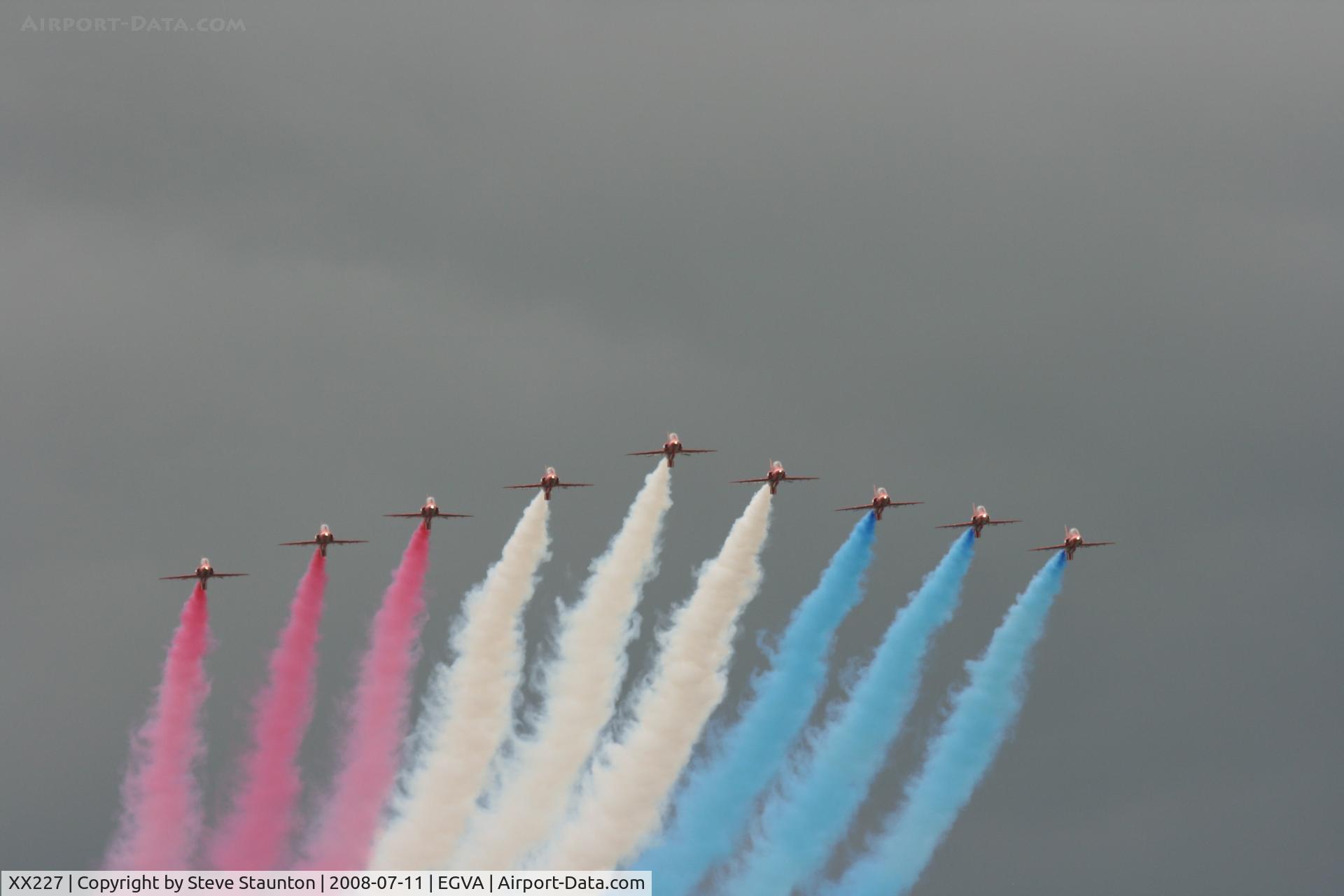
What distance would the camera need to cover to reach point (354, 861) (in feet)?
652

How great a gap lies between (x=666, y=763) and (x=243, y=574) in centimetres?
2107

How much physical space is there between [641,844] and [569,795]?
14.5ft

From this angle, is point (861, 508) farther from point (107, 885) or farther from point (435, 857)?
point (107, 885)

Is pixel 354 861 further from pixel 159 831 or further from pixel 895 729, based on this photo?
pixel 895 729

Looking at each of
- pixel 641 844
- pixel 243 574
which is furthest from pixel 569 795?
pixel 243 574

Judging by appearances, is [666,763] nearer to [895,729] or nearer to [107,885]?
[895,729]

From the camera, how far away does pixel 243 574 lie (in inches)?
7864

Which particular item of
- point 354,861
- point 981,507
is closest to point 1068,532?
point 981,507

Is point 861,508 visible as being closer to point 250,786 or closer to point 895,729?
point 895,729

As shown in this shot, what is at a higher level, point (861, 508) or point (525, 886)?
→ point (861, 508)

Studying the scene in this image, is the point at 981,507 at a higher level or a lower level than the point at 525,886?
higher

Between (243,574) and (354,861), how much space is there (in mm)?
13954

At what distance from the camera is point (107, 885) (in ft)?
643

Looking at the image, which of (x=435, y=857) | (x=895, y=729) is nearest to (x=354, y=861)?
(x=435, y=857)
